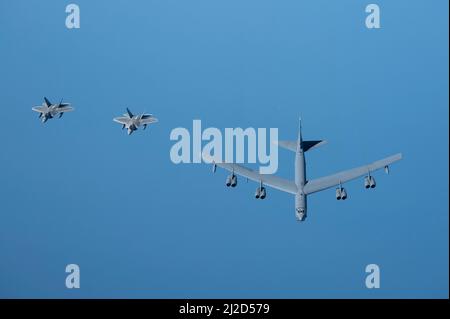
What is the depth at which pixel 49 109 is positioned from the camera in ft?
141

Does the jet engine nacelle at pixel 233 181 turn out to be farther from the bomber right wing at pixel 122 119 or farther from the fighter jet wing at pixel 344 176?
the bomber right wing at pixel 122 119

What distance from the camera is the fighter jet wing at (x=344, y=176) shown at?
42.4 metres

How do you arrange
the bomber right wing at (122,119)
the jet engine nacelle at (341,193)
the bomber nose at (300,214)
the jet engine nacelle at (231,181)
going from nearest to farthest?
the bomber nose at (300,214) → the jet engine nacelle at (341,193) → the jet engine nacelle at (231,181) → the bomber right wing at (122,119)

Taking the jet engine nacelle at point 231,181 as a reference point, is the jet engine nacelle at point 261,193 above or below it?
below

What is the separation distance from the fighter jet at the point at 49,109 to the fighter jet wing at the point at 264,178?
5.27m

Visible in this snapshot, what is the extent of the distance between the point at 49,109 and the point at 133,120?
274 cm

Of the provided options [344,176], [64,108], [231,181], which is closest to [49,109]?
[64,108]

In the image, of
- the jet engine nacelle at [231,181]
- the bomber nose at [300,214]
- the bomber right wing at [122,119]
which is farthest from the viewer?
the bomber right wing at [122,119]

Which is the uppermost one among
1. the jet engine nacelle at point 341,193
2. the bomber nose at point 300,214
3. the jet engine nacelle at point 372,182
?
the jet engine nacelle at point 372,182

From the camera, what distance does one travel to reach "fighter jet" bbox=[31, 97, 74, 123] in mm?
43031

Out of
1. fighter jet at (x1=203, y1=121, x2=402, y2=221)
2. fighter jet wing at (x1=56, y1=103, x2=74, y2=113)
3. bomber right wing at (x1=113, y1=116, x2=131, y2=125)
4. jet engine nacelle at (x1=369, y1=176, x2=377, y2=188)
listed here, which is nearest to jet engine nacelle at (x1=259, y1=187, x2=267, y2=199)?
fighter jet at (x1=203, y1=121, x2=402, y2=221)

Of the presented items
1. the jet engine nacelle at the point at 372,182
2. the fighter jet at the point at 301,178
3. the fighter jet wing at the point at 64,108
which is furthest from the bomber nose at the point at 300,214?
the fighter jet wing at the point at 64,108

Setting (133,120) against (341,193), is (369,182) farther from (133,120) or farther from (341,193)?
(133,120)

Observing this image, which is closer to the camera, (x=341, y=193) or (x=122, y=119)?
(x=341, y=193)
